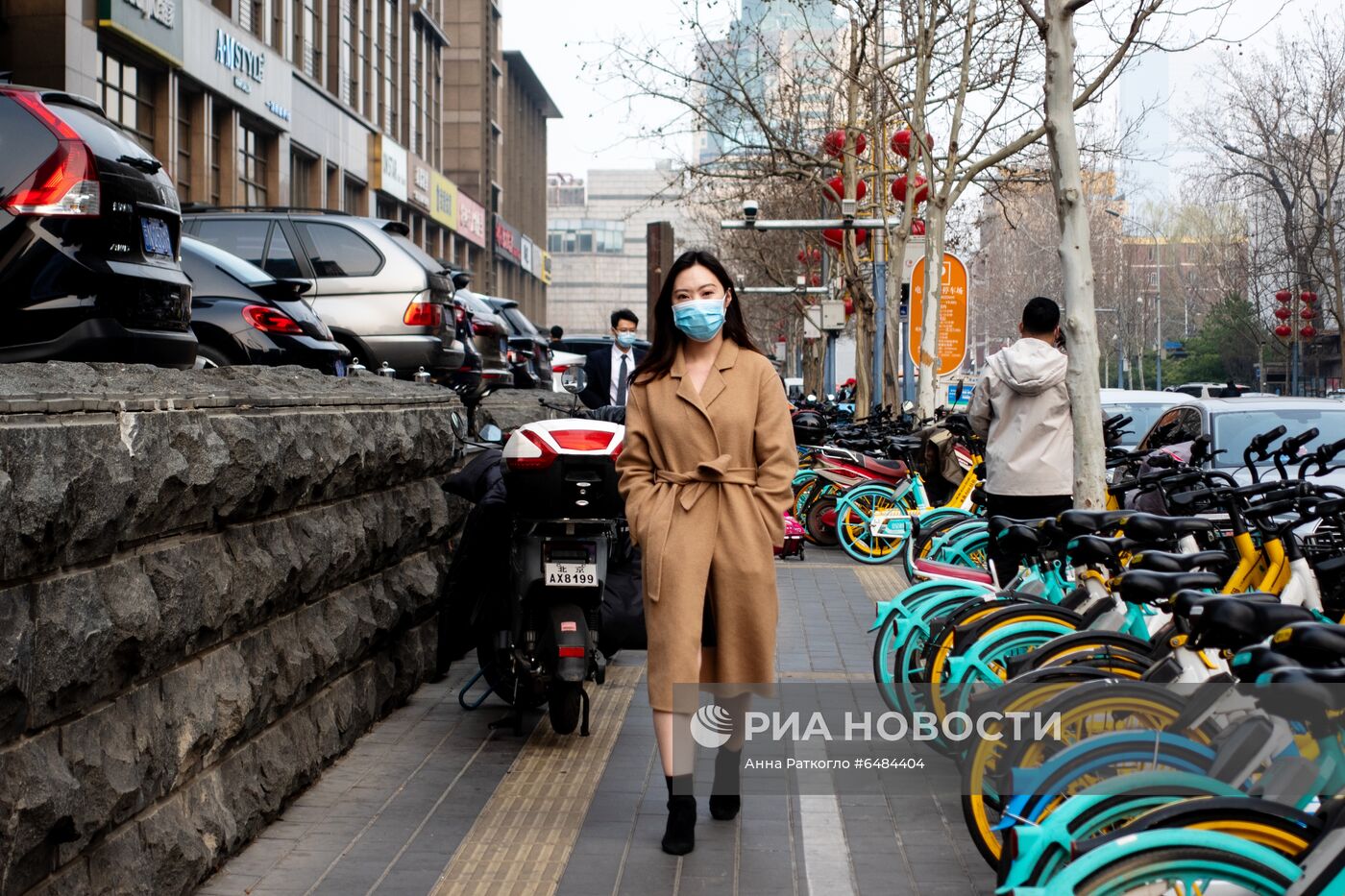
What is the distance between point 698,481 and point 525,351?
16527mm

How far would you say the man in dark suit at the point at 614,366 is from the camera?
10820 millimetres

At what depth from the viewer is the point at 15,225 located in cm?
592

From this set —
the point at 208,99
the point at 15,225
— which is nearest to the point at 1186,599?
the point at 15,225

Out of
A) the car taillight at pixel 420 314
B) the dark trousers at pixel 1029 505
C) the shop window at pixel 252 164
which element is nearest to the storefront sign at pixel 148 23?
the shop window at pixel 252 164

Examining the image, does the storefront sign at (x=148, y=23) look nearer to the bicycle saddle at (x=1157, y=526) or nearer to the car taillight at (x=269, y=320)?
the car taillight at (x=269, y=320)

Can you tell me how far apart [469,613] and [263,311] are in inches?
164

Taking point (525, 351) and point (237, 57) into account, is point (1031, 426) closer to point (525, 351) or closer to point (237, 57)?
point (525, 351)

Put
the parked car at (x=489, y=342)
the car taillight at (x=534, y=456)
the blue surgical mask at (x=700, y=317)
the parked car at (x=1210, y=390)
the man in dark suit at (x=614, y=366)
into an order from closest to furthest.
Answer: the blue surgical mask at (x=700, y=317), the car taillight at (x=534, y=456), the man in dark suit at (x=614, y=366), the parked car at (x=489, y=342), the parked car at (x=1210, y=390)

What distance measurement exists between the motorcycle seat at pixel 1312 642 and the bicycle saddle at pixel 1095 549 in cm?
157

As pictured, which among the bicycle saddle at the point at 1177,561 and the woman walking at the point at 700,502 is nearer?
the bicycle saddle at the point at 1177,561

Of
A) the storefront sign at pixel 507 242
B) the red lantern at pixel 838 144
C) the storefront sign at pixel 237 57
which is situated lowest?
the red lantern at pixel 838 144

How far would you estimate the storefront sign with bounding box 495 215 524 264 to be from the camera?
73375mm

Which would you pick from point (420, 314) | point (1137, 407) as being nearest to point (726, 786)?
point (420, 314)

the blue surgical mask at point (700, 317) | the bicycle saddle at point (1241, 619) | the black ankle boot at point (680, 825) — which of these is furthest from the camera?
the blue surgical mask at point (700, 317)
